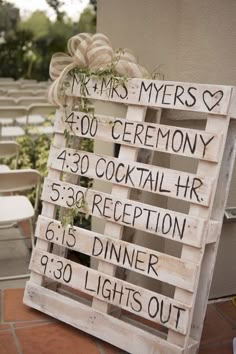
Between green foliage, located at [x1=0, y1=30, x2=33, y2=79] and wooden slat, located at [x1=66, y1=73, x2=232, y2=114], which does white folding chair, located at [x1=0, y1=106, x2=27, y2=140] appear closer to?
wooden slat, located at [x1=66, y1=73, x2=232, y2=114]

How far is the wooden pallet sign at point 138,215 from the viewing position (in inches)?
91.2

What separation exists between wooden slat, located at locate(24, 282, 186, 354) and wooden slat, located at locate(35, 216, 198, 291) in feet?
1.00

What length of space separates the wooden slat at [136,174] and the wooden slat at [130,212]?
0.09 metres

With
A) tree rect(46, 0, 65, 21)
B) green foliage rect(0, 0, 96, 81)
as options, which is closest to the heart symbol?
tree rect(46, 0, 65, 21)

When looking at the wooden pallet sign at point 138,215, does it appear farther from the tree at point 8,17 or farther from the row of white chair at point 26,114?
the tree at point 8,17

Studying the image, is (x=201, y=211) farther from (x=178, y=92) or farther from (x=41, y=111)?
(x=41, y=111)

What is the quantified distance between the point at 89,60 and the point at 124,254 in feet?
3.49

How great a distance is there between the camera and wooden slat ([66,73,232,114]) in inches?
89.8

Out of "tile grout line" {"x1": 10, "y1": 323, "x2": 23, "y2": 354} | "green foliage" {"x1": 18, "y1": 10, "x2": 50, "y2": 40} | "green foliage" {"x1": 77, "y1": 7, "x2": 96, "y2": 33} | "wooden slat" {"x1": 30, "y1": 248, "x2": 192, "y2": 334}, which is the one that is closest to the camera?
"wooden slat" {"x1": 30, "y1": 248, "x2": 192, "y2": 334}

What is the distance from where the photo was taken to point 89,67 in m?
2.75

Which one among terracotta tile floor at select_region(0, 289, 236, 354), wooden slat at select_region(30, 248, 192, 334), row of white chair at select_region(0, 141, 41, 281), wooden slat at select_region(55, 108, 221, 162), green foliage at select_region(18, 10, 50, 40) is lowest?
terracotta tile floor at select_region(0, 289, 236, 354)

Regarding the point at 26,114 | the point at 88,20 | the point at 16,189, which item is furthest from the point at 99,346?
the point at 88,20

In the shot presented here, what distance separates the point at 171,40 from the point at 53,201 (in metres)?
1.11

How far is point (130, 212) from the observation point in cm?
251
